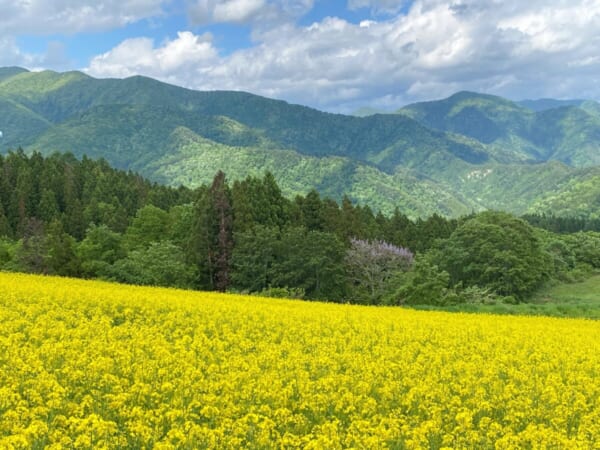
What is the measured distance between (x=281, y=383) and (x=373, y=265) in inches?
1813

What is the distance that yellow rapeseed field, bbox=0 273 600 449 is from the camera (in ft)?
27.0

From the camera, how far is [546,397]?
11.5 metres

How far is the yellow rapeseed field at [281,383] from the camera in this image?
8234mm

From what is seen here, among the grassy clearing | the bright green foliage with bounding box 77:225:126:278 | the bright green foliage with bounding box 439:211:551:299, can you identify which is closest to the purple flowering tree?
the bright green foliage with bounding box 439:211:551:299

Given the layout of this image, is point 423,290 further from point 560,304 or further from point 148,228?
point 148,228

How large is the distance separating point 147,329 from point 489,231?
5021 centimetres

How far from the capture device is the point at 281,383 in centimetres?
1098

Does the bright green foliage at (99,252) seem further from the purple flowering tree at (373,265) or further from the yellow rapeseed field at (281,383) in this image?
the yellow rapeseed field at (281,383)

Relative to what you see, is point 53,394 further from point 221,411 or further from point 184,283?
point 184,283

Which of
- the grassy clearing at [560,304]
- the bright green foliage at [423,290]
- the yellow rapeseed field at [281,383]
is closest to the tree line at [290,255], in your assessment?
the bright green foliage at [423,290]

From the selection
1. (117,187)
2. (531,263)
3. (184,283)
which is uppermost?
(117,187)

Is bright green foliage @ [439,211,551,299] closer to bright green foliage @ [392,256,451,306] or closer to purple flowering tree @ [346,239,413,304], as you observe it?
purple flowering tree @ [346,239,413,304]

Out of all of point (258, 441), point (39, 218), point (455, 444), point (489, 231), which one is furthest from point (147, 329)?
point (39, 218)

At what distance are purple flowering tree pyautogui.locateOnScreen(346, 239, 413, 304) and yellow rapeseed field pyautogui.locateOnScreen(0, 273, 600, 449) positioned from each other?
35065 mm
